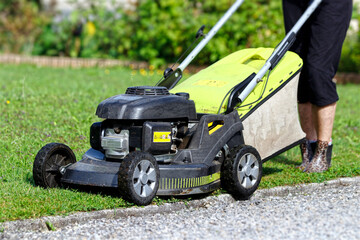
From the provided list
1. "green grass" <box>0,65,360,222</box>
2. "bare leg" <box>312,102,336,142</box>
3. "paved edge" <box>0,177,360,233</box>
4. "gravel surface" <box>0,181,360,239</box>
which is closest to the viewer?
"gravel surface" <box>0,181,360,239</box>

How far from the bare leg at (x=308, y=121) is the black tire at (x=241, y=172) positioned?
1.18m

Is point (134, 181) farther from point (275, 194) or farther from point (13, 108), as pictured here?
point (13, 108)

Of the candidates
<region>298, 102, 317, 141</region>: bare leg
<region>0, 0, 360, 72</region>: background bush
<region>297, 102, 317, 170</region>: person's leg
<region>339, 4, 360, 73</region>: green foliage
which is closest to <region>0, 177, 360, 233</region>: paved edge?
<region>297, 102, 317, 170</region>: person's leg

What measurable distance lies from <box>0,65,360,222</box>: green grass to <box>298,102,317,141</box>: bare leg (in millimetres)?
307

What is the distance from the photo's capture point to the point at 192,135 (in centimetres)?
395

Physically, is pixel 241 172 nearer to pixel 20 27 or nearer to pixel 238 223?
pixel 238 223

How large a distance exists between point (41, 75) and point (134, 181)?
6122 mm

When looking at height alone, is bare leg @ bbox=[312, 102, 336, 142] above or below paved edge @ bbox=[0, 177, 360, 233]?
above

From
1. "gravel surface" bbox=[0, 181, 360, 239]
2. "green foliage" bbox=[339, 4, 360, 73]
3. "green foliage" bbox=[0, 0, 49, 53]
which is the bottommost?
"gravel surface" bbox=[0, 181, 360, 239]

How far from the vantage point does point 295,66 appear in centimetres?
454

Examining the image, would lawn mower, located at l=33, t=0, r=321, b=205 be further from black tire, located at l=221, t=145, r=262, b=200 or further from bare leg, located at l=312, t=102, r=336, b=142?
bare leg, located at l=312, t=102, r=336, b=142

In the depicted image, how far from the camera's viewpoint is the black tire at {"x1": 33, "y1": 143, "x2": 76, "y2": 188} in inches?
151

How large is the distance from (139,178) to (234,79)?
1.21 m

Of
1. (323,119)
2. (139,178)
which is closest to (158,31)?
(323,119)
